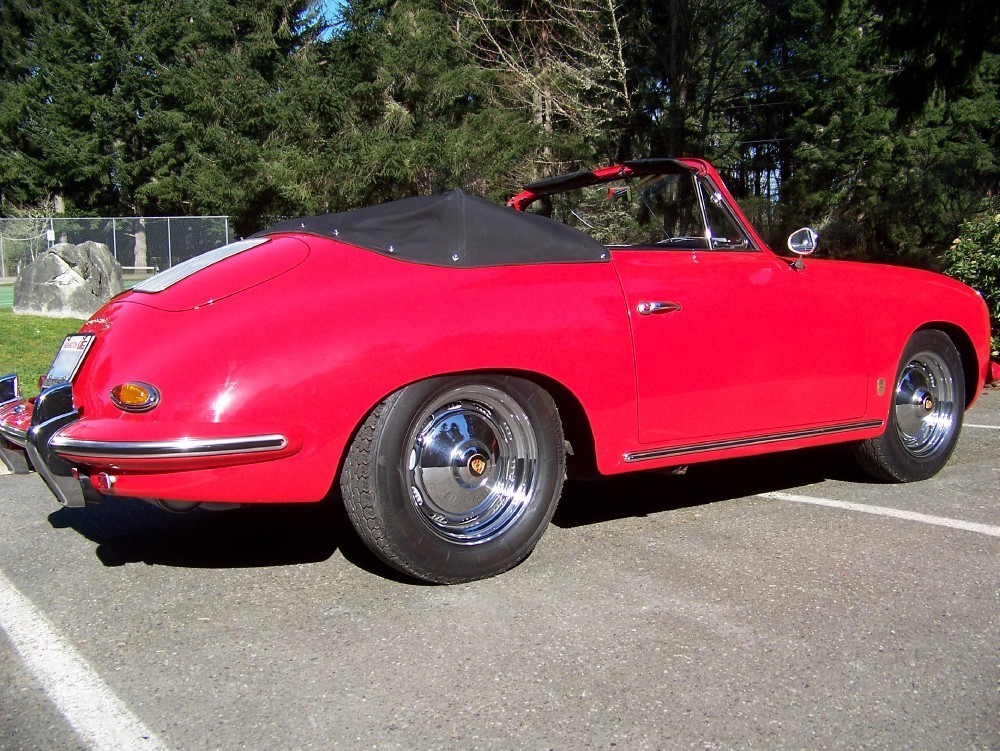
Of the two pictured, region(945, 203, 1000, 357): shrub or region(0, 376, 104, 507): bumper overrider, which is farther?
region(945, 203, 1000, 357): shrub

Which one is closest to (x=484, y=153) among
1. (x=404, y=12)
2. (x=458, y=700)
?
(x=404, y=12)

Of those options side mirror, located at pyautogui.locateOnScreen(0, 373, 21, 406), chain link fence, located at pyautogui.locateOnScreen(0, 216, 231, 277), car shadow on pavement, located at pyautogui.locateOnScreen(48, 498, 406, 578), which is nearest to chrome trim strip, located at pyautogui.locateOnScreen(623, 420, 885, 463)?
car shadow on pavement, located at pyautogui.locateOnScreen(48, 498, 406, 578)

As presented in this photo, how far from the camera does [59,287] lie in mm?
15156

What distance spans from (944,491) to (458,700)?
3149 millimetres

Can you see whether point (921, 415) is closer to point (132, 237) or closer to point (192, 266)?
point (192, 266)

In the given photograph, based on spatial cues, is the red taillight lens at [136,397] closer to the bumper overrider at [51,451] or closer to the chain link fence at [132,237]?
the bumper overrider at [51,451]

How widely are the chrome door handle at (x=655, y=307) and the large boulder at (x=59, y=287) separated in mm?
13143

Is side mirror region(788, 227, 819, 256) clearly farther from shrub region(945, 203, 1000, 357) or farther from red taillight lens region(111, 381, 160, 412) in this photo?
shrub region(945, 203, 1000, 357)

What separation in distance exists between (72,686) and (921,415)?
4.05m

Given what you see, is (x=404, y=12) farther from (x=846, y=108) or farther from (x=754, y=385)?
(x=754, y=385)

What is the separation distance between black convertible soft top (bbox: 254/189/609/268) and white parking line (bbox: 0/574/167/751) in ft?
5.28

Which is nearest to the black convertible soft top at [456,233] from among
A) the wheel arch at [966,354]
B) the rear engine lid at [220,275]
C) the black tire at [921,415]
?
the rear engine lid at [220,275]

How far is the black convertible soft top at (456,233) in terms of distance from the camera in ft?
11.1

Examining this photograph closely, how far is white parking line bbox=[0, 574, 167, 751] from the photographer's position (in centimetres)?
228
